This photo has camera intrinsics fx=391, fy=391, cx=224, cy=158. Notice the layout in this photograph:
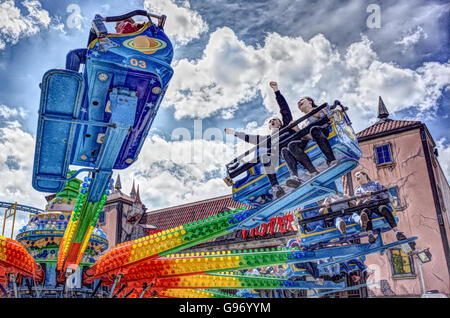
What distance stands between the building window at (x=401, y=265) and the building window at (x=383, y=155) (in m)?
4.14

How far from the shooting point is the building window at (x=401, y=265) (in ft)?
55.6

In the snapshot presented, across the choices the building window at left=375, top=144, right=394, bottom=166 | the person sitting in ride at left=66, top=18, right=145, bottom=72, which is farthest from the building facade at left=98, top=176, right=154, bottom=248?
the person sitting in ride at left=66, top=18, right=145, bottom=72

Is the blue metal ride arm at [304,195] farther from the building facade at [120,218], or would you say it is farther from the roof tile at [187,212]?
the building facade at [120,218]

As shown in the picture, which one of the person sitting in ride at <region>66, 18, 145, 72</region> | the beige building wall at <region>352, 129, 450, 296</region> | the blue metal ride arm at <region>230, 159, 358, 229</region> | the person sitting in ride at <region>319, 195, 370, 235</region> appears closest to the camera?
the person sitting in ride at <region>66, 18, 145, 72</region>

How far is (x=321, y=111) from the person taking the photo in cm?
602

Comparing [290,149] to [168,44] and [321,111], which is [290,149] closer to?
[321,111]

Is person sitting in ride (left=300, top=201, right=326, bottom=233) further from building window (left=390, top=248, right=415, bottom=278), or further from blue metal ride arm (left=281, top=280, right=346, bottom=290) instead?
building window (left=390, top=248, right=415, bottom=278)

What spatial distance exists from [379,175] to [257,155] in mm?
13865

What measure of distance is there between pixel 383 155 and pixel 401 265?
513 cm

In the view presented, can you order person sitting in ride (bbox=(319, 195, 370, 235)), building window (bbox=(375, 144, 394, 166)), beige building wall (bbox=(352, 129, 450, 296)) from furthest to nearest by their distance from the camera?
1. building window (bbox=(375, 144, 394, 166))
2. beige building wall (bbox=(352, 129, 450, 296))
3. person sitting in ride (bbox=(319, 195, 370, 235))

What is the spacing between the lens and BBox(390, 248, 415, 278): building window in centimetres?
1694

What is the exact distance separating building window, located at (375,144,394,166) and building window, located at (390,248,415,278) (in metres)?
4.14

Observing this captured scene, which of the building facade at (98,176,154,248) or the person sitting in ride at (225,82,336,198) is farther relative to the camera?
the building facade at (98,176,154,248)
